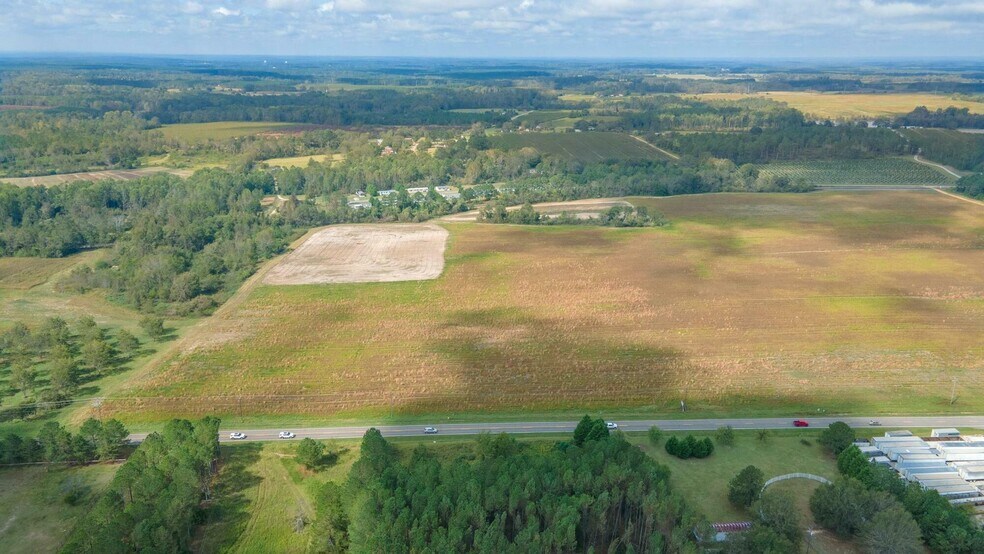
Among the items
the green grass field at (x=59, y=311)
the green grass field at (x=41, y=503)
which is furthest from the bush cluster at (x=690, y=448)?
the green grass field at (x=59, y=311)

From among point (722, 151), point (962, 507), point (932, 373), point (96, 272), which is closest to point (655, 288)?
point (932, 373)

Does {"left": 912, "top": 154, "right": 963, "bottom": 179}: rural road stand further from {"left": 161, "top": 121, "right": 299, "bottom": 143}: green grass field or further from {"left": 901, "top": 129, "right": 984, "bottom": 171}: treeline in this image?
{"left": 161, "top": 121, "right": 299, "bottom": 143}: green grass field

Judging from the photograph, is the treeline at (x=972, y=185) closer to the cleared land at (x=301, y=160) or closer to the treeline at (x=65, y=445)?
the cleared land at (x=301, y=160)

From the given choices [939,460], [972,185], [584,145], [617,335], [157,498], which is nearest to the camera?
[157,498]

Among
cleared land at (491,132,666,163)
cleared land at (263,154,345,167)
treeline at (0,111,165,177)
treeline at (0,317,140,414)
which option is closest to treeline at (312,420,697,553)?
treeline at (0,317,140,414)

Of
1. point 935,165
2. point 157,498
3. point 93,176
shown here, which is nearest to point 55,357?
point 157,498

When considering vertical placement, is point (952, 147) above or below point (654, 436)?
above

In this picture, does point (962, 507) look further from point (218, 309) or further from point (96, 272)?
point (96, 272)

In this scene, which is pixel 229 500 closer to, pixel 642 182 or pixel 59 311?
pixel 59 311
